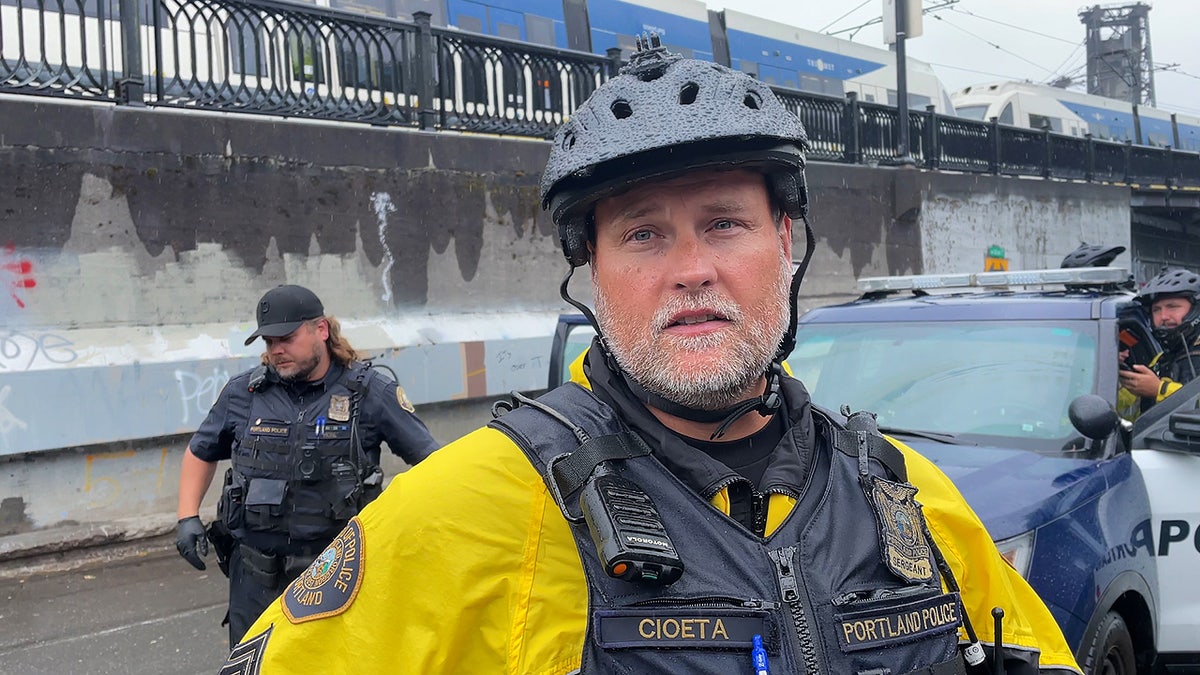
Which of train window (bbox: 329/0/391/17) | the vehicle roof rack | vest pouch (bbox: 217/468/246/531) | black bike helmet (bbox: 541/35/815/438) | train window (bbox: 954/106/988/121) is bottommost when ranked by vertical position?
vest pouch (bbox: 217/468/246/531)

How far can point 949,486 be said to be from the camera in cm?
181

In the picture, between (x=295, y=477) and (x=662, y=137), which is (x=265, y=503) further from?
(x=662, y=137)

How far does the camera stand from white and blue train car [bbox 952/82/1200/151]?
2425 cm

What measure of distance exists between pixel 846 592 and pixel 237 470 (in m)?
3.33

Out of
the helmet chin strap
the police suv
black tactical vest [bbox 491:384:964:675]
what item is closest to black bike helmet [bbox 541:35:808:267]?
the helmet chin strap

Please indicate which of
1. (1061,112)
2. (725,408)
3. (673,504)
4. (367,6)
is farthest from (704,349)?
(1061,112)

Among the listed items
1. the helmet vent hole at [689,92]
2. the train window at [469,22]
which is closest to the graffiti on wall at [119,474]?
the helmet vent hole at [689,92]

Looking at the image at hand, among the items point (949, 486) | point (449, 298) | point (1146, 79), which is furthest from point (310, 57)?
point (1146, 79)

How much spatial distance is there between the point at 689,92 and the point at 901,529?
33.4 inches

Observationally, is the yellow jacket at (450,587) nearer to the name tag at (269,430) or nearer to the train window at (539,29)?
the name tag at (269,430)

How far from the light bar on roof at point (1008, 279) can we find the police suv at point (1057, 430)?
0.01 meters

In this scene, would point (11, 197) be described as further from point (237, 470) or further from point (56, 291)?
point (237, 470)

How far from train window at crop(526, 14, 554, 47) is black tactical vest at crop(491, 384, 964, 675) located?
13.2 meters

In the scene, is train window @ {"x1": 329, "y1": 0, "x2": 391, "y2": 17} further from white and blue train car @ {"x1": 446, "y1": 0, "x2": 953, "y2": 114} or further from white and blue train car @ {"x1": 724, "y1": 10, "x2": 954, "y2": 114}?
white and blue train car @ {"x1": 724, "y1": 10, "x2": 954, "y2": 114}
